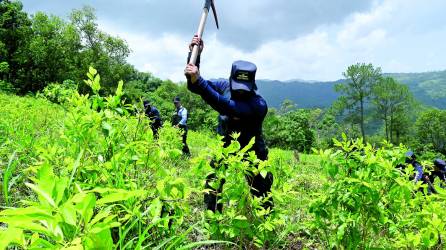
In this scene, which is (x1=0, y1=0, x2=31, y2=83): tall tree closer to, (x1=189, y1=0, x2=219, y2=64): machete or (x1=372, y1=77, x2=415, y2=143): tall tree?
(x1=189, y1=0, x2=219, y2=64): machete

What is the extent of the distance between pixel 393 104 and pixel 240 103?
219ft

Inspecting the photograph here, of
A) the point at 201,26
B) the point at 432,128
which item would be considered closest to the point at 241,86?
the point at 201,26

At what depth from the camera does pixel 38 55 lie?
38188mm

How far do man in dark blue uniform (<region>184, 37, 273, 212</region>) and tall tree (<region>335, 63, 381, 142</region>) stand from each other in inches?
2464

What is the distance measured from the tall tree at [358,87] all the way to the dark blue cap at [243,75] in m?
62.7

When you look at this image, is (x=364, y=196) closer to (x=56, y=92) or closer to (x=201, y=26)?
(x=201, y=26)

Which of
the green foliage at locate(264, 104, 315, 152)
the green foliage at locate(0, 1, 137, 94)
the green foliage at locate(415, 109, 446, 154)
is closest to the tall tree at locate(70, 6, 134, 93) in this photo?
the green foliage at locate(0, 1, 137, 94)

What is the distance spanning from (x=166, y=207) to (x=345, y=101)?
6700 centimetres

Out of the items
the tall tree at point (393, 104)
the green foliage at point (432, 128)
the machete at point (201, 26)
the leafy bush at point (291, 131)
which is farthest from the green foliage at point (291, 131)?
the machete at point (201, 26)

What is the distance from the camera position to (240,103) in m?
3.79

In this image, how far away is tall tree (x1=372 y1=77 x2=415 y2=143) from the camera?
203 feet

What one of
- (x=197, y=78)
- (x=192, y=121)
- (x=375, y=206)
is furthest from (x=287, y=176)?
(x=192, y=121)

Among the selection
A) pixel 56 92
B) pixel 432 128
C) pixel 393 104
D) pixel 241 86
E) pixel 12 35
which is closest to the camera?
pixel 241 86

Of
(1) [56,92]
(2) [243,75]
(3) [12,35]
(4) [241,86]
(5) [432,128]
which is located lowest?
(5) [432,128]
